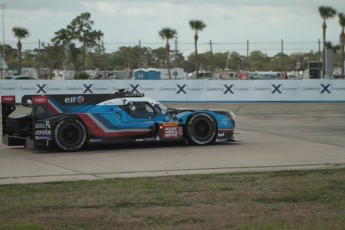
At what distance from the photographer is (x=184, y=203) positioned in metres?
7.51

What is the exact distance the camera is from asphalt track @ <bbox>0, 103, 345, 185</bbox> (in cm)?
1041

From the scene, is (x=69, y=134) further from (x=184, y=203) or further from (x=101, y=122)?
(x=184, y=203)

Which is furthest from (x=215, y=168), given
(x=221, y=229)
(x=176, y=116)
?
(x=221, y=229)

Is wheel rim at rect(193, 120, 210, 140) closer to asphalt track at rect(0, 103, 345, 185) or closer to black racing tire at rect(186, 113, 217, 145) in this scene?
black racing tire at rect(186, 113, 217, 145)

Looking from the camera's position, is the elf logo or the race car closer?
the race car

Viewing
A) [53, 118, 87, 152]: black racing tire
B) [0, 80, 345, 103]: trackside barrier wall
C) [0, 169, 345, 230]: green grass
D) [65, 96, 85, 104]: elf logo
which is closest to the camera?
[0, 169, 345, 230]: green grass

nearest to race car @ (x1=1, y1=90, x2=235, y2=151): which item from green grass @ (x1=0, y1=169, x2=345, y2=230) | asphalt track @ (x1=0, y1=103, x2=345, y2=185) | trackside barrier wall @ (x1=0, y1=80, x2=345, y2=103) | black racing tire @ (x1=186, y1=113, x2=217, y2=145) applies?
black racing tire @ (x1=186, y1=113, x2=217, y2=145)

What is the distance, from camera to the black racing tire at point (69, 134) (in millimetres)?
13266

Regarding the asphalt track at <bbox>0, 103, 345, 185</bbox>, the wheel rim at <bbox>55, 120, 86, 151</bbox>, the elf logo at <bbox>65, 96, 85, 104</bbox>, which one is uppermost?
the elf logo at <bbox>65, 96, 85, 104</bbox>

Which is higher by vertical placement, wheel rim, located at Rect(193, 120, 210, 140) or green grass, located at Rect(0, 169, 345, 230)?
wheel rim, located at Rect(193, 120, 210, 140)

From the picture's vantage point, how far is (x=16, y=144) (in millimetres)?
14086

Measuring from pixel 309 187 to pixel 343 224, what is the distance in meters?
2.14

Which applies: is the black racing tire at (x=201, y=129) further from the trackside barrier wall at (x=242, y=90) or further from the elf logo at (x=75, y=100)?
the trackside barrier wall at (x=242, y=90)

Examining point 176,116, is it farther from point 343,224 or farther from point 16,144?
point 343,224
